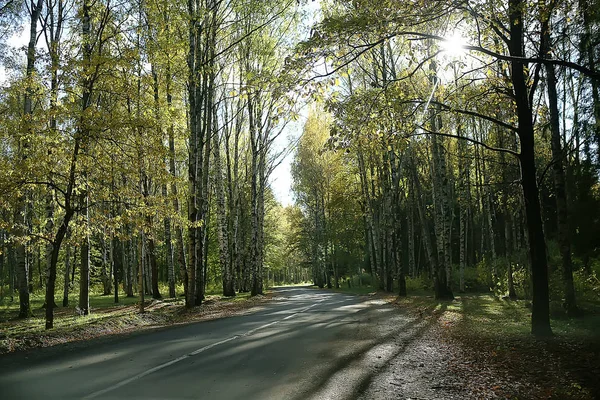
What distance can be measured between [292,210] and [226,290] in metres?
38.7

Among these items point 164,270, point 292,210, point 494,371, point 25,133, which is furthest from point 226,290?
point 292,210

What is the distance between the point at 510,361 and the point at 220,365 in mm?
4843

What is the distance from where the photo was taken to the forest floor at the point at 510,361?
18.8 feet

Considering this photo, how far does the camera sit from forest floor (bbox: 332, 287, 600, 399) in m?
5.72

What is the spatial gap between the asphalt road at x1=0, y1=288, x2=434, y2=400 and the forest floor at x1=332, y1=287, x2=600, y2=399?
600 mm

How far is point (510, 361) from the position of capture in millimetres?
7234

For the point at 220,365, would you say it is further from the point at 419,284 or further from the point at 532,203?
the point at 419,284

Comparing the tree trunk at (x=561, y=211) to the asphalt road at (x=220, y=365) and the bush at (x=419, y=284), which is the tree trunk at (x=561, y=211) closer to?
the asphalt road at (x=220, y=365)

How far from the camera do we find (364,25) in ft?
23.2

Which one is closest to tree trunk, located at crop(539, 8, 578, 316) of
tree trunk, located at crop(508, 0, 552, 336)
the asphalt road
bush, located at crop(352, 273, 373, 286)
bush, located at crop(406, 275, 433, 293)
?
tree trunk, located at crop(508, 0, 552, 336)

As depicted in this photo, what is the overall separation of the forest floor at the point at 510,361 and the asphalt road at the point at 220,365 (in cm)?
60

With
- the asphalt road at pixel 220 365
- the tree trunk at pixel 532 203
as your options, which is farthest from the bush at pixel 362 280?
the tree trunk at pixel 532 203

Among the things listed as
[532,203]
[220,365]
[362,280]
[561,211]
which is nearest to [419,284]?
[362,280]

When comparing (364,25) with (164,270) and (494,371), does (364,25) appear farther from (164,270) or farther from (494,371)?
(164,270)
